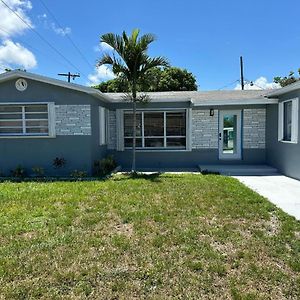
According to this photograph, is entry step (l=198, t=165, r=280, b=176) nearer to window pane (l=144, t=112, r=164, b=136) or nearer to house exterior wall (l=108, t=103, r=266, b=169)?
house exterior wall (l=108, t=103, r=266, b=169)

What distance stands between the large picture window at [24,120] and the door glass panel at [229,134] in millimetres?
7569

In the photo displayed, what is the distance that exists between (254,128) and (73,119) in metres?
7.45

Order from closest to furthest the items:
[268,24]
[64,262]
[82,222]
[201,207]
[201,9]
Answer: [64,262], [82,222], [201,207], [201,9], [268,24]

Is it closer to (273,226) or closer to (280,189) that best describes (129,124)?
(280,189)

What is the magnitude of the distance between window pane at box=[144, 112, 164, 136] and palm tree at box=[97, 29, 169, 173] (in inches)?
97.6

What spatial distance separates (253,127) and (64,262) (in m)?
10.9

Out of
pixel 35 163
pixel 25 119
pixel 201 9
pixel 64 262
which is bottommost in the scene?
pixel 64 262

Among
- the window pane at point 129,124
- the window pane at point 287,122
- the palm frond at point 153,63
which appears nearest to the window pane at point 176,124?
the window pane at point 129,124

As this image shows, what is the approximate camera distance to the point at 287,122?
432 inches

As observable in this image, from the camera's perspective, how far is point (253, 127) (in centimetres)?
1310

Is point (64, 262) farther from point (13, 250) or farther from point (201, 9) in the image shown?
point (201, 9)

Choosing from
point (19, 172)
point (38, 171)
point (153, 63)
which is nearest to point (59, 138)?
point (38, 171)

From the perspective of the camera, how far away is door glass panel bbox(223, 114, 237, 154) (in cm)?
1349

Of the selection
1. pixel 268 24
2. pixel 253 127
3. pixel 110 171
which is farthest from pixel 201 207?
pixel 268 24
